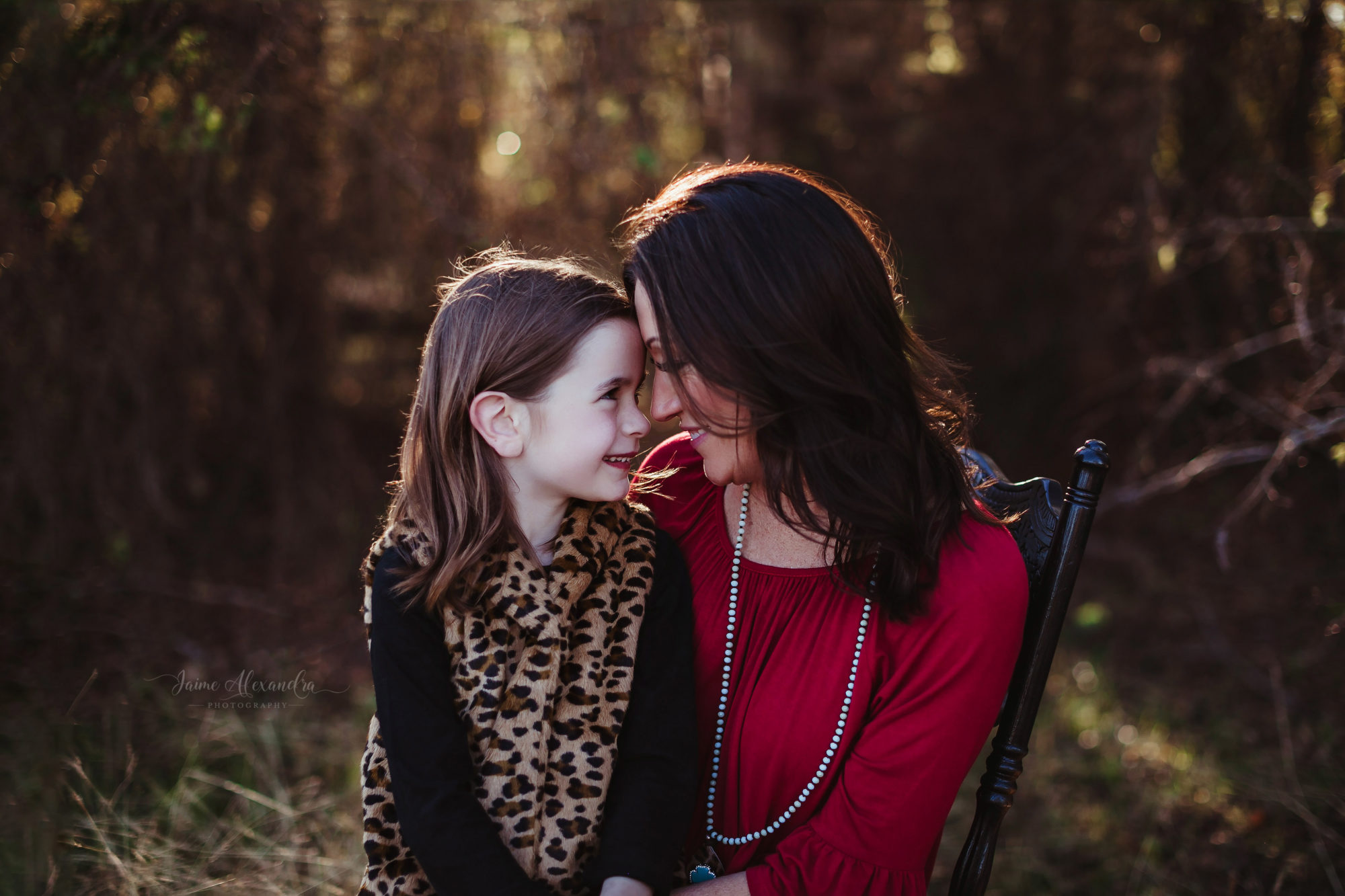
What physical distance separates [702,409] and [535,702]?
1.79 feet

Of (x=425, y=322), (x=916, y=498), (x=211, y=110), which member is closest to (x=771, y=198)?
(x=916, y=498)

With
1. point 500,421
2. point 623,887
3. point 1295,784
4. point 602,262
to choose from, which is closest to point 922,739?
point 623,887

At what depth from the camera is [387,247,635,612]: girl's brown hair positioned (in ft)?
5.19

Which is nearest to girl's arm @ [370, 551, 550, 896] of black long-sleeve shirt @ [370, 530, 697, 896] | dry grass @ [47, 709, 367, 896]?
black long-sleeve shirt @ [370, 530, 697, 896]

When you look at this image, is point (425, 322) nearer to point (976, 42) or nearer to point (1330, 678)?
point (976, 42)

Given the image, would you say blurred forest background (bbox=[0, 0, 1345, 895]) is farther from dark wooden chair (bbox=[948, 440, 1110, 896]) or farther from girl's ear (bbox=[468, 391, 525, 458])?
girl's ear (bbox=[468, 391, 525, 458])

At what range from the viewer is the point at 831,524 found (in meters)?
1.60

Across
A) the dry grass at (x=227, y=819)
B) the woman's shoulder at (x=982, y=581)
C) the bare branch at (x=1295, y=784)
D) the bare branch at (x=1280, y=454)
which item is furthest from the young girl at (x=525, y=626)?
the bare branch at (x=1295, y=784)

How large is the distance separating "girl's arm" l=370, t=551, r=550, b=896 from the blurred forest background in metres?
1.01

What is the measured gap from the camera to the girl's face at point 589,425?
1572 millimetres

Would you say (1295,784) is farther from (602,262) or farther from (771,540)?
(602,262)

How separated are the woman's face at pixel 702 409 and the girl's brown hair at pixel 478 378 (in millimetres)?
81

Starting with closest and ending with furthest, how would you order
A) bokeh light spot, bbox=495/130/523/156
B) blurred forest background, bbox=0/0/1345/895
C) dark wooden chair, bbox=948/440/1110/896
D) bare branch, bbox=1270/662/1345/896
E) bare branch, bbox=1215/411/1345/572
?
1. dark wooden chair, bbox=948/440/1110/896
2. bare branch, bbox=1215/411/1345/572
3. bare branch, bbox=1270/662/1345/896
4. blurred forest background, bbox=0/0/1345/895
5. bokeh light spot, bbox=495/130/523/156

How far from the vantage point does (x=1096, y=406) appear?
5461 mm
